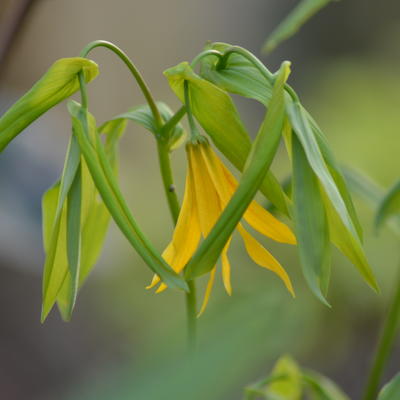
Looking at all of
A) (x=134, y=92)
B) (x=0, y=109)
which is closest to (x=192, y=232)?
(x=0, y=109)

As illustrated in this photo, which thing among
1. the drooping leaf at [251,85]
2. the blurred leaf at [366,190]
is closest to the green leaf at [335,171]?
the drooping leaf at [251,85]

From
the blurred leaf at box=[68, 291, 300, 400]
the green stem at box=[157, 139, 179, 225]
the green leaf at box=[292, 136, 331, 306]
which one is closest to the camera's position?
the blurred leaf at box=[68, 291, 300, 400]

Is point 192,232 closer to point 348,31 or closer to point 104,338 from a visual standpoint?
point 104,338

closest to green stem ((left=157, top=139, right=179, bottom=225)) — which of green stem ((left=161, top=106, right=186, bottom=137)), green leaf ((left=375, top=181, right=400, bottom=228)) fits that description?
green stem ((left=161, top=106, right=186, bottom=137))

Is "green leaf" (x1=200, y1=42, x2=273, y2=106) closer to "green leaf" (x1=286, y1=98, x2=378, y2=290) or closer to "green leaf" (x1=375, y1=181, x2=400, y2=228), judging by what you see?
"green leaf" (x1=286, y1=98, x2=378, y2=290)

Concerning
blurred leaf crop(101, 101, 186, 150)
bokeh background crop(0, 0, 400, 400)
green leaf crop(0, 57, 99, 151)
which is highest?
green leaf crop(0, 57, 99, 151)

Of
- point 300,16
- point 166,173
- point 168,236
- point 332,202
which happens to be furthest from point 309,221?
point 168,236

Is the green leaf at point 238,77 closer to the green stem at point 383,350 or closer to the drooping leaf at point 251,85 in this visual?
the drooping leaf at point 251,85
